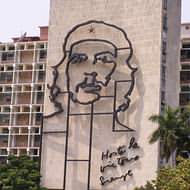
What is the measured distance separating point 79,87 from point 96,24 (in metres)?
5.77

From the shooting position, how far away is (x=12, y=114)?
7575 cm

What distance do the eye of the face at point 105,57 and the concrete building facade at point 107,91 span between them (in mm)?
92

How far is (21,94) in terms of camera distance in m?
76.6

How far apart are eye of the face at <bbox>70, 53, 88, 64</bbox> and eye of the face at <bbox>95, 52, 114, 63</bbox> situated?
1.27 m

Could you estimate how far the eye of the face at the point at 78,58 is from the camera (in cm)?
5850

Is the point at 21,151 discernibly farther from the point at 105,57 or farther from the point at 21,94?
the point at 105,57

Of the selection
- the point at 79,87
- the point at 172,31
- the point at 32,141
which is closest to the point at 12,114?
the point at 32,141

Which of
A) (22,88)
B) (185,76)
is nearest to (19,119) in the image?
(22,88)

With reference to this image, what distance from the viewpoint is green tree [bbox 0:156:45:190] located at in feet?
183

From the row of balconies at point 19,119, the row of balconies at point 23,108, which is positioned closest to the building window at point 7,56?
the row of balconies at point 23,108

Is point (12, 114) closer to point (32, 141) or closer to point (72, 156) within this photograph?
point (32, 141)

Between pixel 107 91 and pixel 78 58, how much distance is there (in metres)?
4.38
